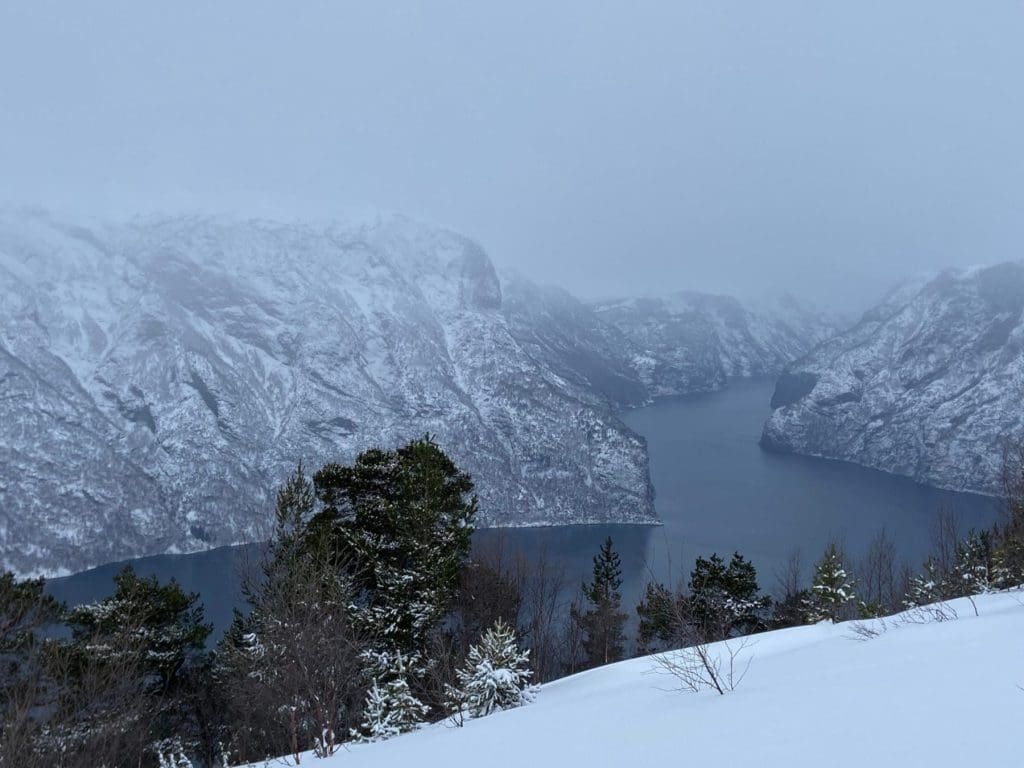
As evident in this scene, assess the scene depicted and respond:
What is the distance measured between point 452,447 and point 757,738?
164649 mm

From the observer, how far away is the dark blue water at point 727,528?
98.1 metres

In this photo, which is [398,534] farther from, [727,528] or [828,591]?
[727,528]

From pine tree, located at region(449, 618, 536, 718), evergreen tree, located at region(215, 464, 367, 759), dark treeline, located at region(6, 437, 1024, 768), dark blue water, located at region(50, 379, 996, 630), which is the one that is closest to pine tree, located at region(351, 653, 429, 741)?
dark treeline, located at region(6, 437, 1024, 768)

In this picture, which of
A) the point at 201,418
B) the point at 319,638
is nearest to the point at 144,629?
the point at 319,638

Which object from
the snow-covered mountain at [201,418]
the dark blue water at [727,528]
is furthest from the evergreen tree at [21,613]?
the snow-covered mountain at [201,418]

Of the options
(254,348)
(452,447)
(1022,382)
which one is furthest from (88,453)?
(1022,382)

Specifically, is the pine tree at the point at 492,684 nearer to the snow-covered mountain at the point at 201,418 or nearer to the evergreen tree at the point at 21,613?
the evergreen tree at the point at 21,613

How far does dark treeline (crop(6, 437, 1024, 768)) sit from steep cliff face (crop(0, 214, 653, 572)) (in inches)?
4463

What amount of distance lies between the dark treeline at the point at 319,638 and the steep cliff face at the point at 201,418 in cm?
11336

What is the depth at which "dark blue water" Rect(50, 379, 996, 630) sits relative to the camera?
9812 centimetres

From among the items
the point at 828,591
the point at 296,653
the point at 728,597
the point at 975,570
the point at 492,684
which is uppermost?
the point at 296,653

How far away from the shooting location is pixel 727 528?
11312cm

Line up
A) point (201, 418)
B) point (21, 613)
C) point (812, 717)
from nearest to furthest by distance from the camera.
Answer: point (812, 717) < point (21, 613) < point (201, 418)

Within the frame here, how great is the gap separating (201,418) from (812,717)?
174861mm
